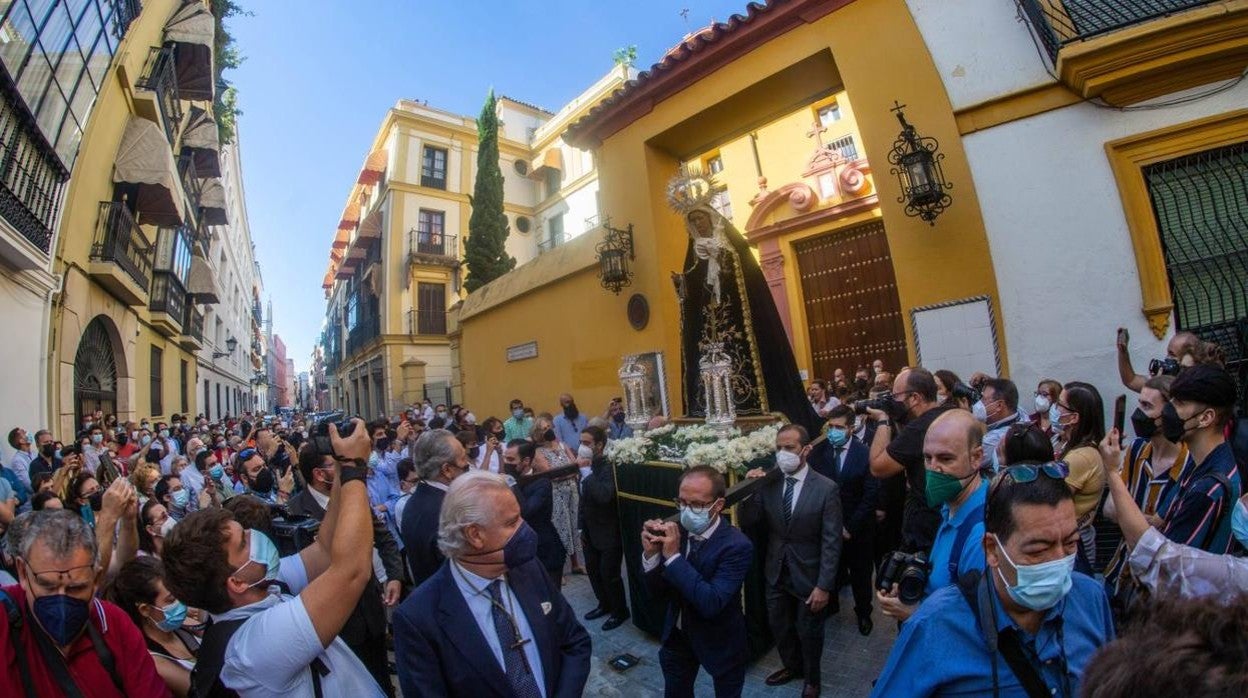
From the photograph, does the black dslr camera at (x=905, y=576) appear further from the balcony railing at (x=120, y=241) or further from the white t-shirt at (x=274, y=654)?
the balcony railing at (x=120, y=241)

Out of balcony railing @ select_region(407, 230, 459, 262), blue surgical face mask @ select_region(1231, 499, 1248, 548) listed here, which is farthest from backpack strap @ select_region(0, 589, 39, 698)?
balcony railing @ select_region(407, 230, 459, 262)

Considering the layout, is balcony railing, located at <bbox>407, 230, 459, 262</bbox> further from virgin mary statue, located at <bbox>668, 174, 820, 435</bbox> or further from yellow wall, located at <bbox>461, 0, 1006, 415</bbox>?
virgin mary statue, located at <bbox>668, 174, 820, 435</bbox>

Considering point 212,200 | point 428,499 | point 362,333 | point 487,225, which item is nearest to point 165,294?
point 212,200

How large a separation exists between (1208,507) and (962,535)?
0.92 m

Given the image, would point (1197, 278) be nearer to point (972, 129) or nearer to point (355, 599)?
point (972, 129)

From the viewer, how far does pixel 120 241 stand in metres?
11.8

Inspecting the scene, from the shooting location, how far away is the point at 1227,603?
0.88 m

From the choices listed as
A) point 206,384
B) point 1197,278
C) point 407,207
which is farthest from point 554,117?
point 1197,278

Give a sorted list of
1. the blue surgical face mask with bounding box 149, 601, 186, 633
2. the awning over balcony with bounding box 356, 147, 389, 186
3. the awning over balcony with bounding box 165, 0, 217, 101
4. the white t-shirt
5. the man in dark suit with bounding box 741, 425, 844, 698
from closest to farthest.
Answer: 1. the white t-shirt
2. the blue surgical face mask with bounding box 149, 601, 186, 633
3. the man in dark suit with bounding box 741, 425, 844, 698
4. the awning over balcony with bounding box 165, 0, 217, 101
5. the awning over balcony with bounding box 356, 147, 389, 186

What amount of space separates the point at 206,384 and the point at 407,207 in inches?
468

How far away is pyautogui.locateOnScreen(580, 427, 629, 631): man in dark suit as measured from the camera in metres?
4.88

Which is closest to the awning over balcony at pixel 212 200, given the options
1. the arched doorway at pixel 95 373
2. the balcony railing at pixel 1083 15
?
the arched doorway at pixel 95 373

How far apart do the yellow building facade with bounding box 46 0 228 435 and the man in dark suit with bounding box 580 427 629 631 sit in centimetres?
992

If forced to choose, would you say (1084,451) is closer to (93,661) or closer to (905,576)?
(905,576)
